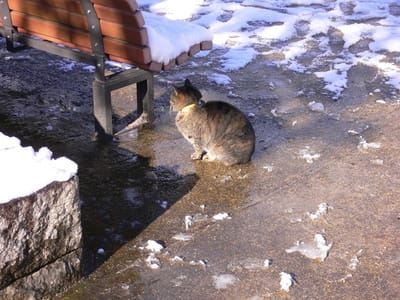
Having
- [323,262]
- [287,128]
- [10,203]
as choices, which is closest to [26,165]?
[10,203]

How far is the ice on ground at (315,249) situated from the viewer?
365 cm

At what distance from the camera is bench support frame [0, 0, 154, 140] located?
4.70 meters

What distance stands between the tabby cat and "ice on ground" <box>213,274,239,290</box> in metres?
1.32

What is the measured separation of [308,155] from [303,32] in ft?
10.9

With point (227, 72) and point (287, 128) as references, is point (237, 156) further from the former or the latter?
point (227, 72)

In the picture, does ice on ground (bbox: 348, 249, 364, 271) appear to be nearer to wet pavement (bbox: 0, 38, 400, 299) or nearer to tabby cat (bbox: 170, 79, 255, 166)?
wet pavement (bbox: 0, 38, 400, 299)

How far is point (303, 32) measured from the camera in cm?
777

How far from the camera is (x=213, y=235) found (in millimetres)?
3830

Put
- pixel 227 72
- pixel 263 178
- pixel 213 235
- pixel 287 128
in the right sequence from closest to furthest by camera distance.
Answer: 1. pixel 213 235
2. pixel 263 178
3. pixel 287 128
4. pixel 227 72

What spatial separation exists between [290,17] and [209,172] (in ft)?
13.8

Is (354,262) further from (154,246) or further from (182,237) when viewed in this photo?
(154,246)

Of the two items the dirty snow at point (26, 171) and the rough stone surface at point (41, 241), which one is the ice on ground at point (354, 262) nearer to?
the rough stone surface at point (41, 241)

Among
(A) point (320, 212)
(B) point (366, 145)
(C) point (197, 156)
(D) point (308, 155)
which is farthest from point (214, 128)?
(B) point (366, 145)

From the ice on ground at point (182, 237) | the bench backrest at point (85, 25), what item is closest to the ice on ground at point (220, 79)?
the bench backrest at point (85, 25)
